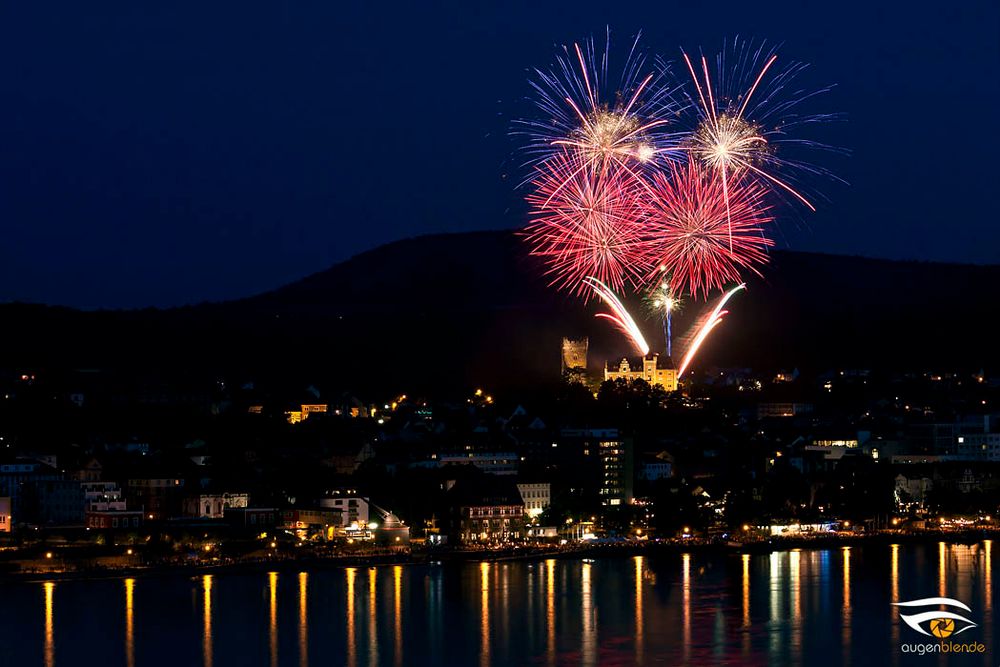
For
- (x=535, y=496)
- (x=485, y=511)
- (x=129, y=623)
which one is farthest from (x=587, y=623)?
(x=535, y=496)

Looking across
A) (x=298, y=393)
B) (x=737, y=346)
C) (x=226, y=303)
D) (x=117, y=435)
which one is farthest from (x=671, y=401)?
(x=226, y=303)

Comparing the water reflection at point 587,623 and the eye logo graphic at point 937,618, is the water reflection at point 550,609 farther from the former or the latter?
the eye logo graphic at point 937,618

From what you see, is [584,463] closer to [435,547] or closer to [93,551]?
[435,547]

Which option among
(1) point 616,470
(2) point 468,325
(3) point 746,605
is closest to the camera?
(3) point 746,605

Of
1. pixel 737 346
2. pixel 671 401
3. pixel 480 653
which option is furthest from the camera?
pixel 737 346

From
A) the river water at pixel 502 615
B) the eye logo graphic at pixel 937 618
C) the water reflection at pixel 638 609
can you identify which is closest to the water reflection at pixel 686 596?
the river water at pixel 502 615

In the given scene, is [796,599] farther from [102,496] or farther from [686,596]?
[102,496]
